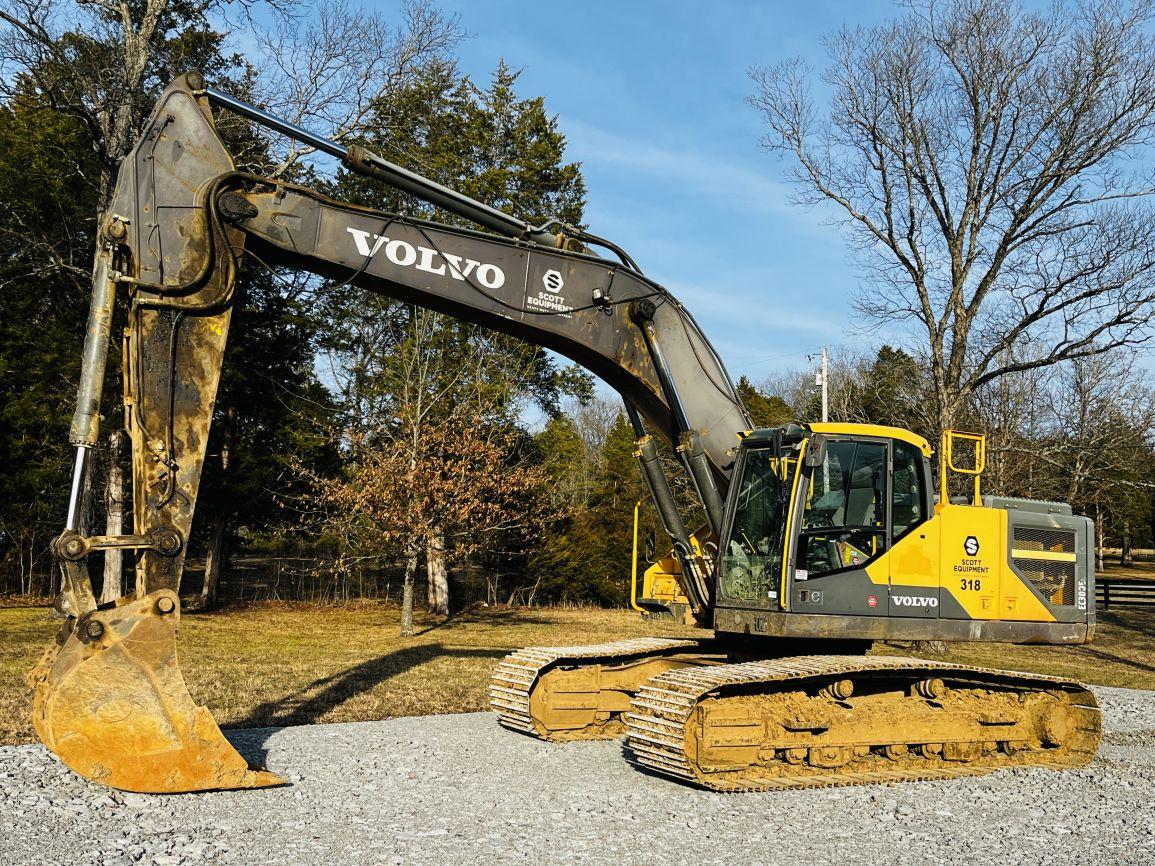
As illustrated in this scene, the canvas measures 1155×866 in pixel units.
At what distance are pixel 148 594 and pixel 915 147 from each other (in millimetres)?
20487

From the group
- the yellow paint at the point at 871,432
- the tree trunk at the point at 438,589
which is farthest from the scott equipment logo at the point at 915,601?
the tree trunk at the point at 438,589

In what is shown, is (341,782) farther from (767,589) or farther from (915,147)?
(915,147)

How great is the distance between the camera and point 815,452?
8453 mm

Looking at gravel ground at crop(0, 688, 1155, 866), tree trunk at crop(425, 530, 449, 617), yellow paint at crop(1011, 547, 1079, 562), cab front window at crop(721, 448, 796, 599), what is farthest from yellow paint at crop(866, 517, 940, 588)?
tree trunk at crop(425, 530, 449, 617)

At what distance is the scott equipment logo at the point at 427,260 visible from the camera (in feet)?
25.3

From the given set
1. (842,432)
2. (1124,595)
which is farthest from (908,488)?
(1124,595)

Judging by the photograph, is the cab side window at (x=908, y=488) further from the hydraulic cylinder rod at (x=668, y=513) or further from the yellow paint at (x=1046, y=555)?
the hydraulic cylinder rod at (x=668, y=513)

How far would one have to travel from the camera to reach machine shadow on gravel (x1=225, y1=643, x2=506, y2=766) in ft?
30.2

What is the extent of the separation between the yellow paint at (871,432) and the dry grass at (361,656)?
558cm

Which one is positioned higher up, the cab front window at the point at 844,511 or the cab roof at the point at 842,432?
the cab roof at the point at 842,432

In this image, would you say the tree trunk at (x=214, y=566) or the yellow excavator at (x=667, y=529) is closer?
the yellow excavator at (x=667, y=529)

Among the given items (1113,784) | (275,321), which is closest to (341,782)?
(1113,784)

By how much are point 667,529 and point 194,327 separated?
4.24m

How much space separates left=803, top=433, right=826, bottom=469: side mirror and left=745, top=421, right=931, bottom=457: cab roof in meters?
0.09
